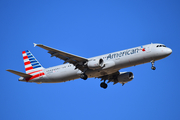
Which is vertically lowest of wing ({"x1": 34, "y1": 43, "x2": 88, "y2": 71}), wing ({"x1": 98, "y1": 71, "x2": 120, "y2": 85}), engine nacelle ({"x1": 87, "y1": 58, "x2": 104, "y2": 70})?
engine nacelle ({"x1": 87, "y1": 58, "x2": 104, "y2": 70})

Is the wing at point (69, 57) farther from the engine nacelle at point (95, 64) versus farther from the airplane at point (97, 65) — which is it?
the engine nacelle at point (95, 64)

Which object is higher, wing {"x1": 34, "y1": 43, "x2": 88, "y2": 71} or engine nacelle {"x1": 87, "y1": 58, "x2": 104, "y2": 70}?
wing {"x1": 34, "y1": 43, "x2": 88, "y2": 71}

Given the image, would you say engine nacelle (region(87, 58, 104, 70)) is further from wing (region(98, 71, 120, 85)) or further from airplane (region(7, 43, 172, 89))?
wing (region(98, 71, 120, 85))

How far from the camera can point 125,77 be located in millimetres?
46031

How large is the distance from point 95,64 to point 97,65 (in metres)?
0.34

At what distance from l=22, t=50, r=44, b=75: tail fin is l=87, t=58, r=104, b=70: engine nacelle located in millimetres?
10675

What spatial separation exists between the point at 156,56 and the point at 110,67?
22.6ft

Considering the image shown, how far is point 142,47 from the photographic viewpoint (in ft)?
129

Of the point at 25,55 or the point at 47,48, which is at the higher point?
the point at 25,55

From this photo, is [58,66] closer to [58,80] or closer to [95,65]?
[58,80]

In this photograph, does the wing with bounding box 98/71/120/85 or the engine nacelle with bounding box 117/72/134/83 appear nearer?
the engine nacelle with bounding box 117/72/134/83

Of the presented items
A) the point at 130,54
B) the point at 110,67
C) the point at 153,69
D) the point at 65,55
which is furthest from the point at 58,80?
the point at 153,69

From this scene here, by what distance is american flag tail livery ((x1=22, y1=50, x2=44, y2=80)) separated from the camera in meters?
46.4

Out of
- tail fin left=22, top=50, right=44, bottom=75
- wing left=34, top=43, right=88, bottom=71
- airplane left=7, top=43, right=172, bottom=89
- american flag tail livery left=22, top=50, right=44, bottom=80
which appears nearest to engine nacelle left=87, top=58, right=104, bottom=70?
airplane left=7, top=43, right=172, bottom=89
